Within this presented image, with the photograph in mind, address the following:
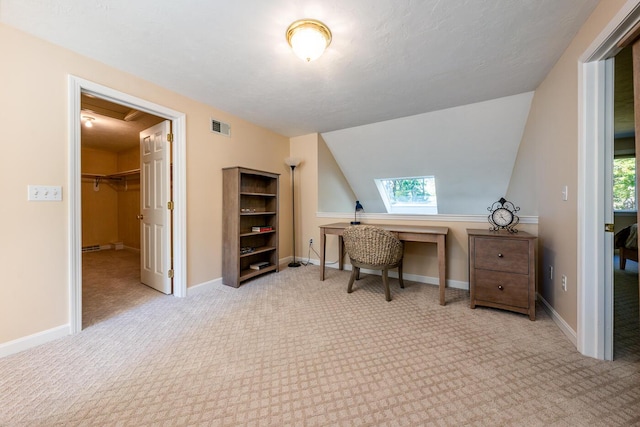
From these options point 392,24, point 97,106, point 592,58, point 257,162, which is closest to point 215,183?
point 257,162

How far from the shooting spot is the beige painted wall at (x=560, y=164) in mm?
1682

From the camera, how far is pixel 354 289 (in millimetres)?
2879

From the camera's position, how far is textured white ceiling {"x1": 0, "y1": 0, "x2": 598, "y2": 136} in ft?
4.91

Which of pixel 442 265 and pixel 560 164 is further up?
pixel 560 164

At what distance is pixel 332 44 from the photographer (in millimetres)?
1832

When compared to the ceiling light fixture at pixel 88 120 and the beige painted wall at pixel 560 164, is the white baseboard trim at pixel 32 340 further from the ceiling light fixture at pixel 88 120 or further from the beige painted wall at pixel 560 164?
the beige painted wall at pixel 560 164

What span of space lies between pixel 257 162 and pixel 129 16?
2177 mm

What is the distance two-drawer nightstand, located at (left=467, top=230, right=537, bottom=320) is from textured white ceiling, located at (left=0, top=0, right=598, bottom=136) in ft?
5.02

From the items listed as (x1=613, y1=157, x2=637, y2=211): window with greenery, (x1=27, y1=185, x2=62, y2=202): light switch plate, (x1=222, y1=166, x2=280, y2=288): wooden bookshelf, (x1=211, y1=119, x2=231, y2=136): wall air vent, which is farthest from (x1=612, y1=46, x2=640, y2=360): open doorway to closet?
(x1=27, y1=185, x2=62, y2=202): light switch plate

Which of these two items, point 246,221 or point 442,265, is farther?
point 246,221

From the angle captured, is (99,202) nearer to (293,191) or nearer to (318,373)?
(293,191)

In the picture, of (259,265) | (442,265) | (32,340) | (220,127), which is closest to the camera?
(32,340)

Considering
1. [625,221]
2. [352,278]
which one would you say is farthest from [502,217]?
[625,221]

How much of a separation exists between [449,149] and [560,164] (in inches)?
66.1
